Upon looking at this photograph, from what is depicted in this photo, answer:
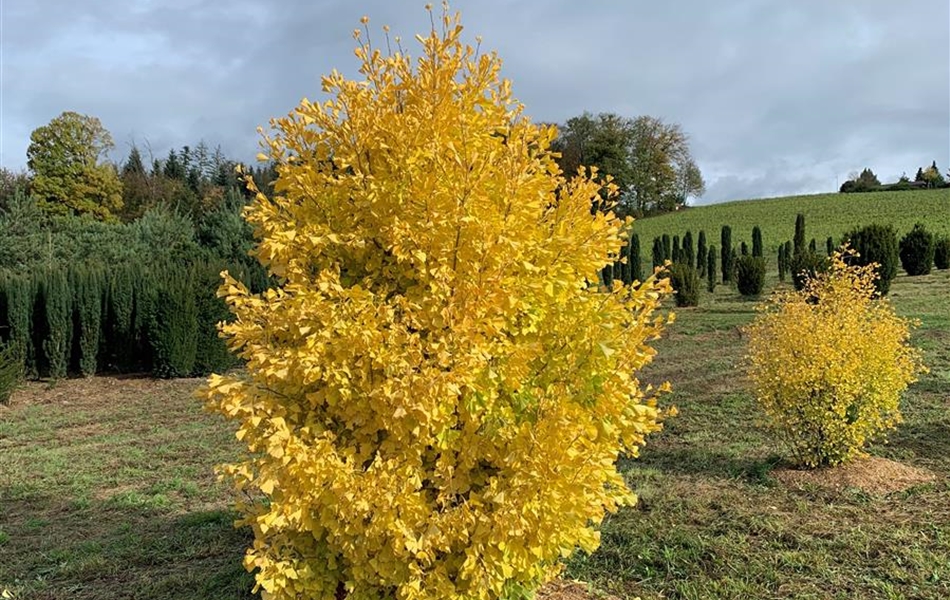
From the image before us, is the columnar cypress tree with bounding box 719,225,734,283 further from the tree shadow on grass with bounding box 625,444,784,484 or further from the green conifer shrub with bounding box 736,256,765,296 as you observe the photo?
the tree shadow on grass with bounding box 625,444,784,484

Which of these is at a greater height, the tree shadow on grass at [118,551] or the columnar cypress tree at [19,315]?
the columnar cypress tree at [19,315]

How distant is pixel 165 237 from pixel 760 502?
761 inches


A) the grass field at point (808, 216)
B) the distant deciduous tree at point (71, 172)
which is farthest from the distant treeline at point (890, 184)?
the distant deciduous tree at point (71, 172)

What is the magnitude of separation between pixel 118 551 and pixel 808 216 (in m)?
48.4

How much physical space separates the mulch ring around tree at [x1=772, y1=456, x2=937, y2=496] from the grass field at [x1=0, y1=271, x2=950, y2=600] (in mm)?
91

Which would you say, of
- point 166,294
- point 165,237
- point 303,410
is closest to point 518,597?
point 303,410

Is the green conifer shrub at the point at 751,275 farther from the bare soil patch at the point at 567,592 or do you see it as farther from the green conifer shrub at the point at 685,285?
the bare soil patch at the point at 567,592

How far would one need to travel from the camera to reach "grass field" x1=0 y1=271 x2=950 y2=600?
3617 millimetres

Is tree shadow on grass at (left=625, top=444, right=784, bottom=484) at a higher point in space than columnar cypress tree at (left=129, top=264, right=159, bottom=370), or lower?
lower

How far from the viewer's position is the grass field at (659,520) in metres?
3.62

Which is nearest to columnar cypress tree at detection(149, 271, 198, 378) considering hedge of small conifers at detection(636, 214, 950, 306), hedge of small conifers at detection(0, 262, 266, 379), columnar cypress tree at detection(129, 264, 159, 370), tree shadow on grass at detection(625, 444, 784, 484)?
hedge of small conifers at detection(0, 262, 266, 379)

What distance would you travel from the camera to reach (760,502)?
15.4ft

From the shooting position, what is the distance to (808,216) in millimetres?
44250

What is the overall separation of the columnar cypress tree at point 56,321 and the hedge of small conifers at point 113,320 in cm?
2
